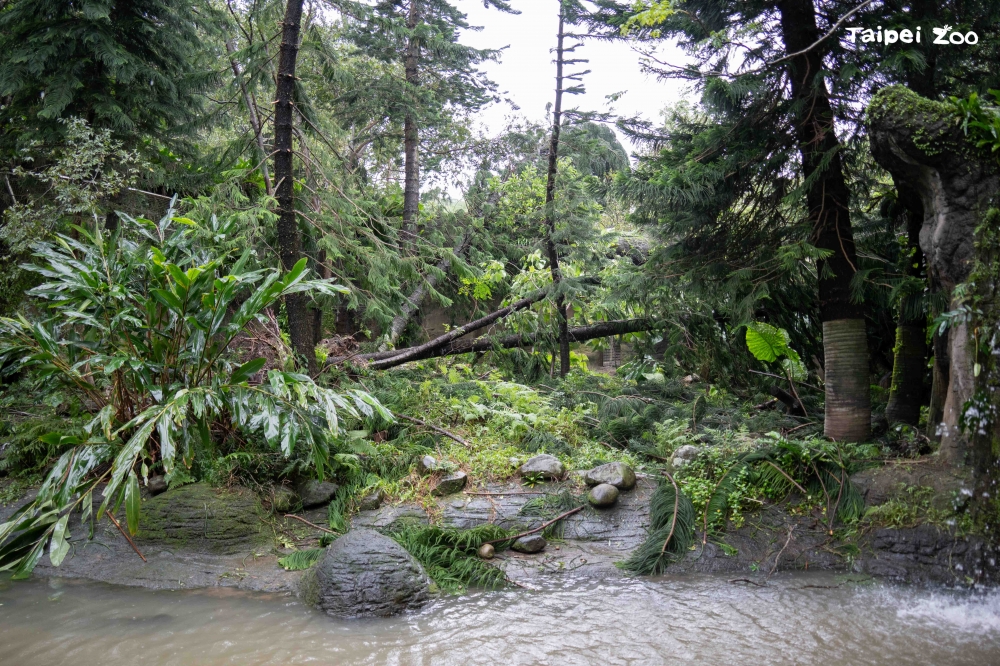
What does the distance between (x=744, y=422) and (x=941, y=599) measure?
280 cm

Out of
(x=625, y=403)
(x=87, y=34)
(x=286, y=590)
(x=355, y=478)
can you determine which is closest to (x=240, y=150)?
(x=87, y=34)

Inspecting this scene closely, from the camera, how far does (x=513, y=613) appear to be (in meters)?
4.51

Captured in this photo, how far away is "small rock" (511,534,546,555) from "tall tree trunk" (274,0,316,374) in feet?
10.3

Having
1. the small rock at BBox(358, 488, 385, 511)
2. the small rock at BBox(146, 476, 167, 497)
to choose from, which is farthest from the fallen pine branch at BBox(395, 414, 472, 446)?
the small rock at BBox(146, 476, 167, 497)

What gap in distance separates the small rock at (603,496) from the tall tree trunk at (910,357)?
3.14 meters

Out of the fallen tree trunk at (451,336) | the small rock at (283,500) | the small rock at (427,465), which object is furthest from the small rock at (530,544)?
the fallen tree trunk at (451,336)

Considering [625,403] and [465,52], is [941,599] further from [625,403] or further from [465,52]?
[465,52]

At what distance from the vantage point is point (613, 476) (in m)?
6.02

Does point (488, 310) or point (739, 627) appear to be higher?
point (488, 310)

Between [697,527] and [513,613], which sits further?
[697,527]

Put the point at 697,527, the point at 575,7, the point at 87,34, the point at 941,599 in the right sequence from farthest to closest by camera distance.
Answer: the point at 575,7 < the point at 87,34 < the point at 697,527 < the point at 941,599

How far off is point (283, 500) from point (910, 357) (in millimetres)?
6469

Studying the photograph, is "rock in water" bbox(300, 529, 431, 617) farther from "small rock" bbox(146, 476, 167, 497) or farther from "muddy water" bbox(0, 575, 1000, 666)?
"small rock" bbox(146, 476, 167, 497)

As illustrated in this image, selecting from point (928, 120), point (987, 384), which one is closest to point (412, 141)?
point (928, 120)
